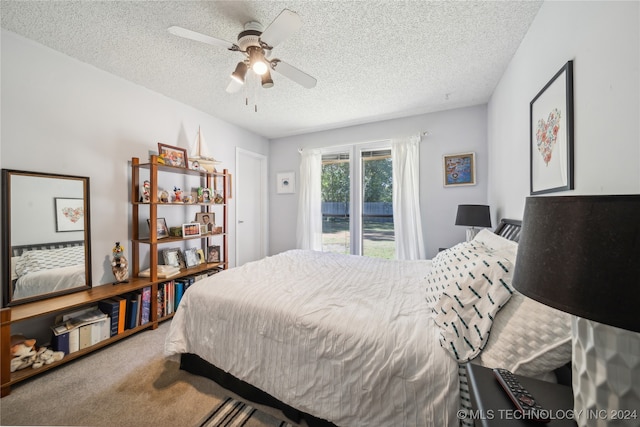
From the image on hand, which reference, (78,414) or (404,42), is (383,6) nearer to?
(404,42)

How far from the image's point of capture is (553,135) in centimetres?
137

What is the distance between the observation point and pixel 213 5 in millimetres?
1536

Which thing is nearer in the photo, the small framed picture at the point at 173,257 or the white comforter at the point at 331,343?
the white comforter at the point at 331,343

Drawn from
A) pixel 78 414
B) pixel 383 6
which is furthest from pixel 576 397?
pixel 78 414

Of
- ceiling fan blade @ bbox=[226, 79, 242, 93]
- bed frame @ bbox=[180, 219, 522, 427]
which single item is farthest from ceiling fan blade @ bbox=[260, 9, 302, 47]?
bed frame @ bbox=[180, 219, 522, 427]

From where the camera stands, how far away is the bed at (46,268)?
180cm

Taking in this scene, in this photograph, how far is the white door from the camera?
13.0 feet

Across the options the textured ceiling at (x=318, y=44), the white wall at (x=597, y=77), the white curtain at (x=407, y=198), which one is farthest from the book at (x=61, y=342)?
the white curtain at (x=407, y=198)

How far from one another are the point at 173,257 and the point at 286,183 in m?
2.22

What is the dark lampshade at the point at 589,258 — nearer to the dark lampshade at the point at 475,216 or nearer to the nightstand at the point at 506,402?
the nightstand at the point at 506,402

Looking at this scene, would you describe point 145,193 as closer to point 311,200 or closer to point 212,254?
point 212,254

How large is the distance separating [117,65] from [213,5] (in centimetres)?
137

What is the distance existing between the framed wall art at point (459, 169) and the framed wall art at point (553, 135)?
1.49 meters

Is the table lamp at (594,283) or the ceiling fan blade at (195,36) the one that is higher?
the ceiling fan blade at (195,36)
